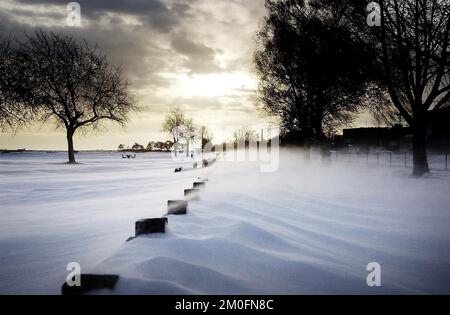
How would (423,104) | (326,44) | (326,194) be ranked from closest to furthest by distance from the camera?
(326,194)
(423,104)
(326,44)

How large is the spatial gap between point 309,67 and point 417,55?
18.8 feet

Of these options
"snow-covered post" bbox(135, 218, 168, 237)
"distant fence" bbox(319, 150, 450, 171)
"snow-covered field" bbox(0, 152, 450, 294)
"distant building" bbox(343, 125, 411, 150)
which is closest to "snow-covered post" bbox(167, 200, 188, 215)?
"snow-covered field" bbox(0, 152, 450, 294)

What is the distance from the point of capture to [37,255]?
455 centimetres

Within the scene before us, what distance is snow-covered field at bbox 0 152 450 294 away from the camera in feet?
11.0

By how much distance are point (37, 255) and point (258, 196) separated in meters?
5.46

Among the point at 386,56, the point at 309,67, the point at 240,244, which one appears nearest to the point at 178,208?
the point at 240,244

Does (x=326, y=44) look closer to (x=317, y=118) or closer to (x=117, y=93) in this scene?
(x=317, y=118)

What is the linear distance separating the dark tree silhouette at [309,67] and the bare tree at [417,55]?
3.90 ft

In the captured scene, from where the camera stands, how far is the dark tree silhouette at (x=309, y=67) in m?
15.1

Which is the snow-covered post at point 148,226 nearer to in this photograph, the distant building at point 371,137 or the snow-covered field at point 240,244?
the snow-covered field at point 240,244

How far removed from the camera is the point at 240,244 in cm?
441

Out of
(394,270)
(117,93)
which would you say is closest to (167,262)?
(394,270)

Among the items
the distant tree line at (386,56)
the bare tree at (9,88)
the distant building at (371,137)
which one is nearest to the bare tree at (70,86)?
the bare tree at (9,88)
